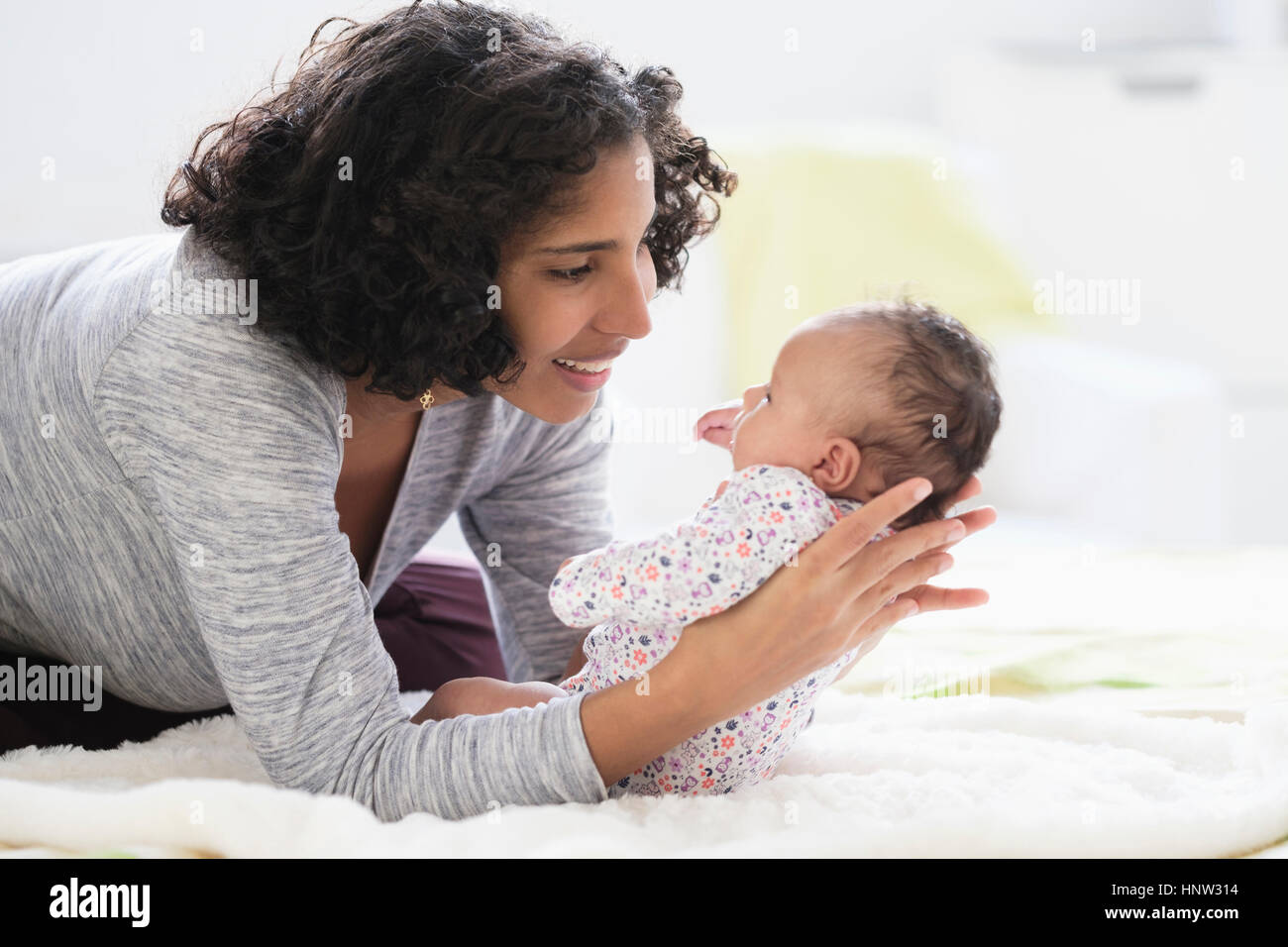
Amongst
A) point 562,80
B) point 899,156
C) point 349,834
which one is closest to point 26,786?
point 349,834

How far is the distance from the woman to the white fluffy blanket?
3.0 inches

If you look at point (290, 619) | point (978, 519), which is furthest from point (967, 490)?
point (290, 619)

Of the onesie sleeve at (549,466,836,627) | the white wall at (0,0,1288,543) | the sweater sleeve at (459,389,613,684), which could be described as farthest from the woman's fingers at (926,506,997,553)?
the white wall at (0,0,1288,543)

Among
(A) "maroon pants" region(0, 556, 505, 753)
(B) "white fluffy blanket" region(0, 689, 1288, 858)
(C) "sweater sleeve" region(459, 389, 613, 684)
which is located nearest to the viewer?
(B) "white fluffy blanket" region(0, 689, 1288, 858)

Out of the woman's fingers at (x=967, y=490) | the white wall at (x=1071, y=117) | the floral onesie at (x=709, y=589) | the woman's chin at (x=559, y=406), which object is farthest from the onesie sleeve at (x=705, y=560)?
the white wall at (x=1071, y=117)

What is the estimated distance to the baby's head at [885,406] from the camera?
97 centimetres

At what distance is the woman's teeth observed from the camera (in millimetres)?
1137

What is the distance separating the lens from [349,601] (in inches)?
38.3

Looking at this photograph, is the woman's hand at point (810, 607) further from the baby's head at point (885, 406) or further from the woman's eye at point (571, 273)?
the woman's eye at point (571, 273)

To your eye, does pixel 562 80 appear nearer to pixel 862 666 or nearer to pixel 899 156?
pixel 862 666

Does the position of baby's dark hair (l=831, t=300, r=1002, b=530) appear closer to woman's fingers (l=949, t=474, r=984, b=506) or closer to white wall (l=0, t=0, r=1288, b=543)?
woman's fingers (l=949, t=474, r=984, b=506)

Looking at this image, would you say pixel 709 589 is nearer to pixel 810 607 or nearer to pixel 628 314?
pixel 810 607

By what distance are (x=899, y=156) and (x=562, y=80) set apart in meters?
1.59

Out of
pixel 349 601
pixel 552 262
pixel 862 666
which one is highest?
pixel 552 262
